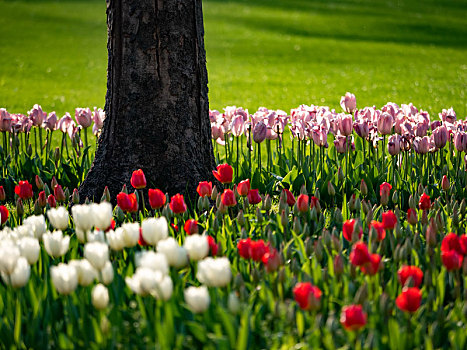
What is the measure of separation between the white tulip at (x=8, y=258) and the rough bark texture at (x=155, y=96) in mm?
2234

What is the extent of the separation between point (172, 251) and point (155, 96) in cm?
234

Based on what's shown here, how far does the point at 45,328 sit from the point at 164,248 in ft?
1.94

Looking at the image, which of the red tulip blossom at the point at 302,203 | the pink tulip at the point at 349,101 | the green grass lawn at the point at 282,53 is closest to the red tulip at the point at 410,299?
the red tulip blossom at the point at 302,203

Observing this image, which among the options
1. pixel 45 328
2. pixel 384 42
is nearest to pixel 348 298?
pixel 45 328

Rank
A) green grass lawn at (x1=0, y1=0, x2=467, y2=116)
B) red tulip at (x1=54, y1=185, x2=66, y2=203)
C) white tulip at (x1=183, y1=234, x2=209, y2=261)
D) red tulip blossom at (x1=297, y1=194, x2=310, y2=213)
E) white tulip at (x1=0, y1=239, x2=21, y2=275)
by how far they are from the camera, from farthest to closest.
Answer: green grass lawn at (x1=0, y1=0, x2=467, y2=116) → red tulip at (x1=54, y1=185, x2=66, y2=203) → red tulip blossom at (x1=297, y1=194, x2=310, y2=213) → white tulip at (x1=183, y1=234, x2=209, y2=261) → white tulip at (x1=0, y1=239, x2=21, y2=275)

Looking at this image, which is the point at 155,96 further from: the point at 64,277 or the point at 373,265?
the point at 373,265

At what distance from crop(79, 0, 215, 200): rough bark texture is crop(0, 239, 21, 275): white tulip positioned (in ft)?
7.33

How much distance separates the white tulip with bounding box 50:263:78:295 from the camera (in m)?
2.29

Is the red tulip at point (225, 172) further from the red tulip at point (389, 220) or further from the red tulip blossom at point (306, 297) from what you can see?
the red tulip blossom at point (306, 297)

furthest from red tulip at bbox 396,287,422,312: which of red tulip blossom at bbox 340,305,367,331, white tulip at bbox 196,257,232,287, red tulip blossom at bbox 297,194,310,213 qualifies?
red tulip blossom at bbox 297,194,310,213

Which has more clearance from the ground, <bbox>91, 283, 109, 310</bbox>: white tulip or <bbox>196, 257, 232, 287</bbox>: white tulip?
<bbox>196, 257, 232, 287</bbox>: white tulip

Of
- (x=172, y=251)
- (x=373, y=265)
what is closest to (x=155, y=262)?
(x=172, y=251)

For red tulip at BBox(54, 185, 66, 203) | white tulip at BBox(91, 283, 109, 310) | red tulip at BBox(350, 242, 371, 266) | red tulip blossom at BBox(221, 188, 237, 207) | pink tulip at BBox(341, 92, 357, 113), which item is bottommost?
red tulip at BBox(54, 185, 66, 203)

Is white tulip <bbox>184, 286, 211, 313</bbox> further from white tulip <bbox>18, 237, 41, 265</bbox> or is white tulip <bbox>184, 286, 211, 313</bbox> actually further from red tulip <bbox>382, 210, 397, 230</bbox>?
red tulip <bbox>382, 210, 397, 230</bbox>
